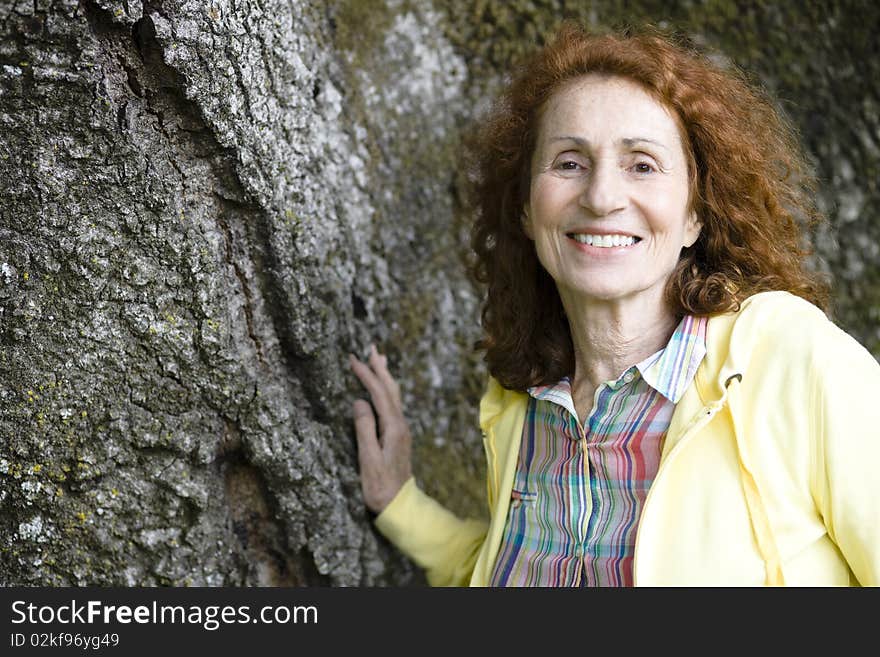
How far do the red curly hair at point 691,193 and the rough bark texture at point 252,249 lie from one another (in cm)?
28

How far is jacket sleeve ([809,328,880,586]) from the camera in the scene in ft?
5.44

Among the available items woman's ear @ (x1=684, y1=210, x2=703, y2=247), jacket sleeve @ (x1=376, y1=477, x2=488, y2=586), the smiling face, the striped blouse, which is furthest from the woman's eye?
jacket sleeve @ (x1=376, y1=477, x2=488, y2=586)

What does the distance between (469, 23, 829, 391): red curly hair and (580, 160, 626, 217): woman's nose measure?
0.19 m

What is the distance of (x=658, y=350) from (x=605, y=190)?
38cm

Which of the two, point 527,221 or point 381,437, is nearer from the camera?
point 527,221

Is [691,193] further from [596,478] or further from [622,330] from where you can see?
[596,478]

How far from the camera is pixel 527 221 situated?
2242 mm

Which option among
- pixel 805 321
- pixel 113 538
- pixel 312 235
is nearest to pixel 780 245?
pixel 805 321

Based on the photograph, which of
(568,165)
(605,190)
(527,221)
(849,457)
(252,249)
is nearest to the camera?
(849,457)

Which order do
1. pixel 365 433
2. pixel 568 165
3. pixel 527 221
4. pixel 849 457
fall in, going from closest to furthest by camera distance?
pixel 849 457 → pixel 568 165 → pixel 527 221 → pixel 365 433

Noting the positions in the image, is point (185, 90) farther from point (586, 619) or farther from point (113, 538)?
point (586, 619)

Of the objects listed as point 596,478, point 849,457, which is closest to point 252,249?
point 596,478

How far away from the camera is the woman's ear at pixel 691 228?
6.64 feet

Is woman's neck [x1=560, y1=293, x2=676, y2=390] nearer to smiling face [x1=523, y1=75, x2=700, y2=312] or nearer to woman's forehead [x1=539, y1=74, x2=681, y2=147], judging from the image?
smiling face [x1=523, y1=75, x2=700, y2=312]
